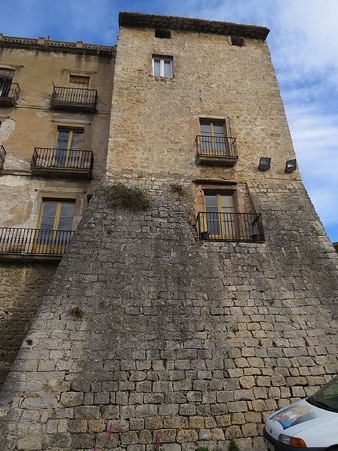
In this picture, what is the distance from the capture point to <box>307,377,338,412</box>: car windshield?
4140 millimetres

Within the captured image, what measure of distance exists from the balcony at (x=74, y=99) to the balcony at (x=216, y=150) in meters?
5.00

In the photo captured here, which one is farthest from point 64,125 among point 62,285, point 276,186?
point 276,186

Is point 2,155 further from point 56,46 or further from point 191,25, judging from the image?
point 191,25

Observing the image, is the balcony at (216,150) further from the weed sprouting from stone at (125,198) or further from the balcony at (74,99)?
the balcony at (74,99)

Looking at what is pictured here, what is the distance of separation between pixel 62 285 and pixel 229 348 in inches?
159

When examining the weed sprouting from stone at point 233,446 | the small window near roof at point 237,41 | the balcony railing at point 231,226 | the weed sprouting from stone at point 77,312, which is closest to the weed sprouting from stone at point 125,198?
the balcony railing at point 231,226

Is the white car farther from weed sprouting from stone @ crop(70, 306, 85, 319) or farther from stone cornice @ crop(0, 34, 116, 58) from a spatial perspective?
stone cornice @ crop(0, 34, 116, 58)

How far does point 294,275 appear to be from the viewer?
26.3ft

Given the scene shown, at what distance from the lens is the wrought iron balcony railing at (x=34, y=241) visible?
9744 mm

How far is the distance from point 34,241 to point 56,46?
9.73 metres

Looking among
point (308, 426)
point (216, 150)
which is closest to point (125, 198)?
point (216, 150)

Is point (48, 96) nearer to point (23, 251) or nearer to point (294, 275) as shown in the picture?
point (23, 251)

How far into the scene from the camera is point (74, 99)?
42.3ft

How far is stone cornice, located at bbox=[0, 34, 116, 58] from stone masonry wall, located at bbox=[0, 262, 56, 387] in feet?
34.0
